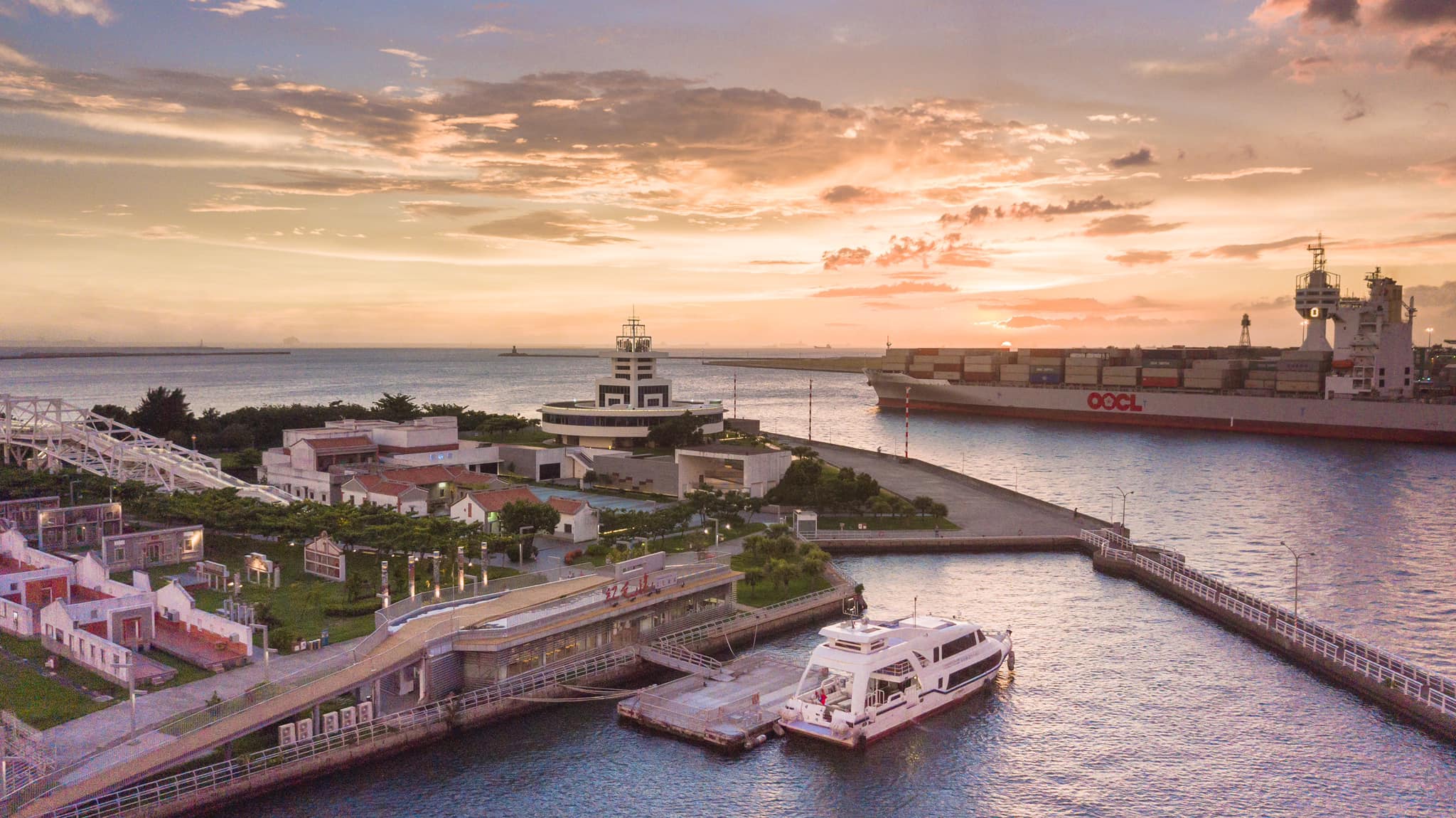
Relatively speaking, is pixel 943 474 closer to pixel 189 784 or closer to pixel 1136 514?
pixel 1136 514

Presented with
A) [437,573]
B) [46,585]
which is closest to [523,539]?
[437,573]

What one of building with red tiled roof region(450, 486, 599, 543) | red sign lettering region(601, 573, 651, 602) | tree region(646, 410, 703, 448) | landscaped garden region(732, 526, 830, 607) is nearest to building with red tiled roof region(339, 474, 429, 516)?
building with red tiled roof region(450, 486, 599, 543)

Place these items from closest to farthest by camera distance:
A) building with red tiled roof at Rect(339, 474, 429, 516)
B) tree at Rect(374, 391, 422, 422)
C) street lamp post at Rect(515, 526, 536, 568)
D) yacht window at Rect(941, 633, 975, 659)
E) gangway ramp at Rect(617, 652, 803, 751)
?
gangway ramp at Rect(617, 652, 803, 751) → yacht window at Rect(941, 633, 975, 659) → street lamp post at Rect(515, 526, 536, 568) → building with red tiled roof at Rect(339, 474, 429, 516) → tree at Rect(374, 391, 422, 422)

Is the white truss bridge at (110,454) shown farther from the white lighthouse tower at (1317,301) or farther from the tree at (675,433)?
the white lighthouse tower at (1317,301)

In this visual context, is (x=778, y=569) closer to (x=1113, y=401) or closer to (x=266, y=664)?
(x=266, y=664)

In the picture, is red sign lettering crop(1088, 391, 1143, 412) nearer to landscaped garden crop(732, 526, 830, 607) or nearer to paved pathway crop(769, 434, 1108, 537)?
paved pathway crop(769, 434, 1108, 537)

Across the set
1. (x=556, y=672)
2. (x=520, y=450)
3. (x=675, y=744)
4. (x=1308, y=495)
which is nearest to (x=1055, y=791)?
(x=675, y=744)
